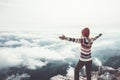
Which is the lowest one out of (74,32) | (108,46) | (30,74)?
(30,74)

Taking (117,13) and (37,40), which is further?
(117,13)

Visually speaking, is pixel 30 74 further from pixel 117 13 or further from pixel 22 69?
pixel 117 13

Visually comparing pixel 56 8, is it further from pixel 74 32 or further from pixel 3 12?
pixel 3 12

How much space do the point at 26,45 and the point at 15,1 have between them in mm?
1016

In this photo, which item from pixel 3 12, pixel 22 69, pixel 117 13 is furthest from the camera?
pixel 117 13

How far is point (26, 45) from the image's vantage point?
568 cm

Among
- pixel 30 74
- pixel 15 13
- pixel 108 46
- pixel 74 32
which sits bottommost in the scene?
pixel 30 74

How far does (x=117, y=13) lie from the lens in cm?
644

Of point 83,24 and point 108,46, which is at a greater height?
point 83,24

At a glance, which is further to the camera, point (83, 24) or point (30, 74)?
point (83, 24)

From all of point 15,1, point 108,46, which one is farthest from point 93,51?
point 15,1

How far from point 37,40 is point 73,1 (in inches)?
47.7

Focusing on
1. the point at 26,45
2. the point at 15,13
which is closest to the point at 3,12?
the point at 15,13

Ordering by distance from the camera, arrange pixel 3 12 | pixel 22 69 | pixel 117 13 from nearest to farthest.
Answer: pixel 22 69 → pixel 3 12 → pixel 117 13
